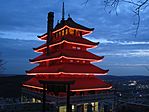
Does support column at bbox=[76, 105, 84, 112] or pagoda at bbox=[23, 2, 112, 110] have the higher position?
pagoda at bbox=[23, 2, 112, 110]

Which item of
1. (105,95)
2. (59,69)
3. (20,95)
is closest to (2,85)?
(20,95)

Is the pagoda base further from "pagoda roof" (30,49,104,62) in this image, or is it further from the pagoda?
"pagoda roof" (30,49,104,62)

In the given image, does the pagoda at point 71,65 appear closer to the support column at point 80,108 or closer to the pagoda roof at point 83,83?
the pagoda roof at point 83,83

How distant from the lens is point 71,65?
26094 mm

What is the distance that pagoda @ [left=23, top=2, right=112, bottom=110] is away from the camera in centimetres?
2473

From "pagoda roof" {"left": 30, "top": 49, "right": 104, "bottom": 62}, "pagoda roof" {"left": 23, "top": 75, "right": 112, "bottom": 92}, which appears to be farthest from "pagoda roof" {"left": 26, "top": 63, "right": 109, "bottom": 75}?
"pagoda roof" {"left": 30, "top": 49, "right": 104, "bottom": 62}

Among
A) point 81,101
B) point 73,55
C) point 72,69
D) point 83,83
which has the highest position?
point 73,55

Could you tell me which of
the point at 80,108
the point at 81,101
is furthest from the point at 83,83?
the point at 80,108

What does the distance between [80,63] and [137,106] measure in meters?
18.5

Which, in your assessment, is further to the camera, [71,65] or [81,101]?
[71,65]

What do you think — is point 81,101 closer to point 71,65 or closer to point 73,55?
point 71,65

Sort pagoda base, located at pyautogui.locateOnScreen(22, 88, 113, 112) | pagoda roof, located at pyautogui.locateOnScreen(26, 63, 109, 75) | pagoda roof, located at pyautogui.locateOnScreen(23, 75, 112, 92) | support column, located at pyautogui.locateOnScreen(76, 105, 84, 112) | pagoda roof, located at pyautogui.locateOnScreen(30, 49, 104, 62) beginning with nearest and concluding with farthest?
1. pagoda base, located at pyautogui.locateOnScreen(22, 88, 113, 112)
2. pagoda roof, located at pyautogui.locateOnScreen(23, 75, 112, 92)
3. pagoda roof, located at pyautogui.locateOnScreen(26, 63, 109, 75)
4. support column, located at pyautogui.locateOnScreen(76, 105, 84, 112)
5. pagoda roof, located at pyautogui.locateOnScreen(30, 49, 104, 62)

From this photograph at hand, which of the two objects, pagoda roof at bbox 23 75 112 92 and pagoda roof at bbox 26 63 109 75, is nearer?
pagoda roof at bbox 23 75 112 92

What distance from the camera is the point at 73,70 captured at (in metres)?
25.1
